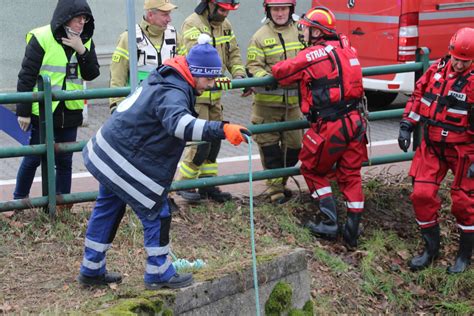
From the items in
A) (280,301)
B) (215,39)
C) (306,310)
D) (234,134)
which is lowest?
(306,310)

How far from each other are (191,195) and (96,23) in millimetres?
6110

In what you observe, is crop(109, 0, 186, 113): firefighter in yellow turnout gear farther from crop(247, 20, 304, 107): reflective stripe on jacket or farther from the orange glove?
the orange glove

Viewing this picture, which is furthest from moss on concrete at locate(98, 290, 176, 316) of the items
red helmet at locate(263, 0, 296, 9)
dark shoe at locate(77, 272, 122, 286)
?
red helmet at locate(263, 0, 296, 9)

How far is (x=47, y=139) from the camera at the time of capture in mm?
6324

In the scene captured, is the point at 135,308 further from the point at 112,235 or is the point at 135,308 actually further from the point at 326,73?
the point at 326,73

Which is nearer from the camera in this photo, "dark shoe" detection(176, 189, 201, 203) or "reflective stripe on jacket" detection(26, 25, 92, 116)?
"reflective stripe on jacket" detection(26, 25, 92, 116)

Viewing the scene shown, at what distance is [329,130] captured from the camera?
21.8 ft

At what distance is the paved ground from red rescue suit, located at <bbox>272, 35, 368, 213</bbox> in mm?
2916

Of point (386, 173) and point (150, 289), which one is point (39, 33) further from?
point (386, 173)

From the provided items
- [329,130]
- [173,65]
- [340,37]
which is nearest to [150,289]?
[173,65]

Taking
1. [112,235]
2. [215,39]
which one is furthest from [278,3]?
[112,235]

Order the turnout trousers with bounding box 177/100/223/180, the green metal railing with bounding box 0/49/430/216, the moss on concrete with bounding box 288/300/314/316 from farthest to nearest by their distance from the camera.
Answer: the turnout trousers with bounding box 177/100/223/180
the green metal railing with bounding box 0/49/430/216
the moss on concrete with bounding box 288/300/314/316

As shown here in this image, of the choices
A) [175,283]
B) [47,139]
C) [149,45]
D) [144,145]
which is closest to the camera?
[144,145]

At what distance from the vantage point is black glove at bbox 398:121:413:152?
6762 millimetres
